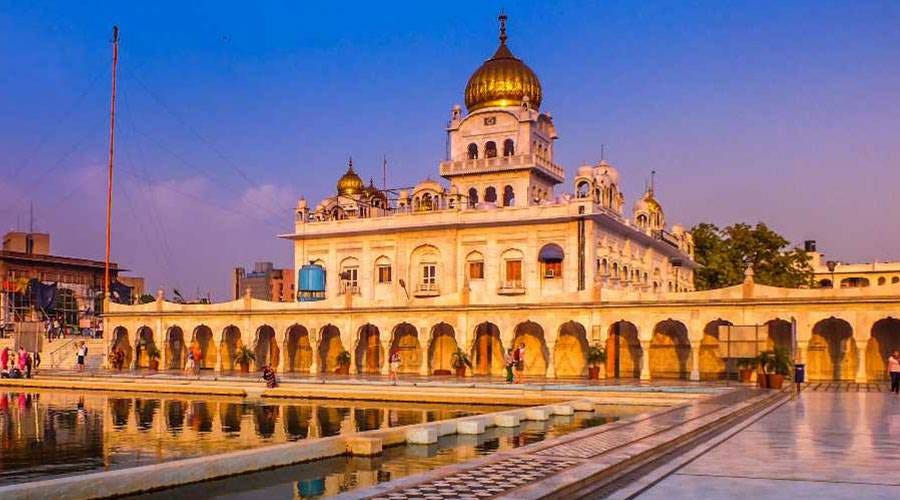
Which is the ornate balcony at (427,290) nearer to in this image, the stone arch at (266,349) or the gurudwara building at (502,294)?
the gurudwara building at (502,294)

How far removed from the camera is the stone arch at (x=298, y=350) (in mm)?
46531

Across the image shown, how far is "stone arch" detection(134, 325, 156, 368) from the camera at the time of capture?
49.2 meters

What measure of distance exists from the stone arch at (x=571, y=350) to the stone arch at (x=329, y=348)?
1112 cm

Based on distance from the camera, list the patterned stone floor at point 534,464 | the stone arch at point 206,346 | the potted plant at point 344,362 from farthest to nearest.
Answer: the stone arch at point 206,346 < the potted plant at point 344,362 < the patterned stone floor at point 534,464

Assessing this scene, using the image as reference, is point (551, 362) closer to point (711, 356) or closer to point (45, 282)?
point (711, 356)

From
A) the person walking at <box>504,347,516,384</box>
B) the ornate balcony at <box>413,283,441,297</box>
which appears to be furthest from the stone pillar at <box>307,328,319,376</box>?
the person walking at <box>504,347,516,384</box>

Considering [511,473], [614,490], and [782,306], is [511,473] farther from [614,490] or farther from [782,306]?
[782,306]

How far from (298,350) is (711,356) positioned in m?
20.3

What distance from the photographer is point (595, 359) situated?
36625 mm

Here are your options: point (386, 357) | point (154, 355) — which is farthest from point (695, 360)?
point (154, 355)

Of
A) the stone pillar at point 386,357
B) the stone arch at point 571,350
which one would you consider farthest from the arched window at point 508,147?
the stone arch at point 571,350

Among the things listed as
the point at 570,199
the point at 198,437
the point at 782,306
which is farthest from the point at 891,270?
the point at 198,437

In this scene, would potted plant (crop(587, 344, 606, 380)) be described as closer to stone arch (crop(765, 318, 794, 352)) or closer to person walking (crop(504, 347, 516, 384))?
person walking (crop(504, 347, 516, 384))

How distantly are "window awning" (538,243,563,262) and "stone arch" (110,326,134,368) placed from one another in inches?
892
